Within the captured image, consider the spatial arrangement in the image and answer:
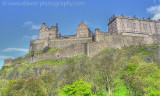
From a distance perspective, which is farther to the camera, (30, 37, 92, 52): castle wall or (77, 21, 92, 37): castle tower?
(77, 21, 92, 37): castle tower

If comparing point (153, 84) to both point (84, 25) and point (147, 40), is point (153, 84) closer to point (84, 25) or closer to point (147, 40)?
point (147, 40)

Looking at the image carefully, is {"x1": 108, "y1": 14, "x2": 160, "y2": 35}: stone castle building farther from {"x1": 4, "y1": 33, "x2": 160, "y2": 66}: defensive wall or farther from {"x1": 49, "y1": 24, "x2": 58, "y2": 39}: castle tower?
{"x1": 49, "y1": 24, "x2": 58, "y2": 39}: castle tower

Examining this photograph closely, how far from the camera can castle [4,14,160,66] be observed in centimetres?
6147

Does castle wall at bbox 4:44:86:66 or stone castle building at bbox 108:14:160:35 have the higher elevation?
stone castle building at bbox 108:14:160:35

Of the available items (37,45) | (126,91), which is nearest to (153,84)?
(126,91)

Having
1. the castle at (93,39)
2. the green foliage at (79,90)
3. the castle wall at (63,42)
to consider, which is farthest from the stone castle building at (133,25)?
the green foliage at (79,90)

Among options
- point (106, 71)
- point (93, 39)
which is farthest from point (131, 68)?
point (93, 39)

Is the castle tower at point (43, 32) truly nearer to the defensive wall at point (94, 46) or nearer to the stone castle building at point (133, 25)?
the defensive wall at point (94, 46)

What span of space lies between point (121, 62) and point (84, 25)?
3475 cm

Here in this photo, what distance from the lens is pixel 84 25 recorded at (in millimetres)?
75250

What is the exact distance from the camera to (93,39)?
6969 cm

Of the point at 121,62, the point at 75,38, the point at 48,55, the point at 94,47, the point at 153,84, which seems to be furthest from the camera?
the point at 75,38

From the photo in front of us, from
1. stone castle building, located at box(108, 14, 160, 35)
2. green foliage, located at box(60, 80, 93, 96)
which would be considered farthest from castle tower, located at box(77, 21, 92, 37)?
green foliage, located at box(60, 80, 93, 96)

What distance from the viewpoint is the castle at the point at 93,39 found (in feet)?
202
